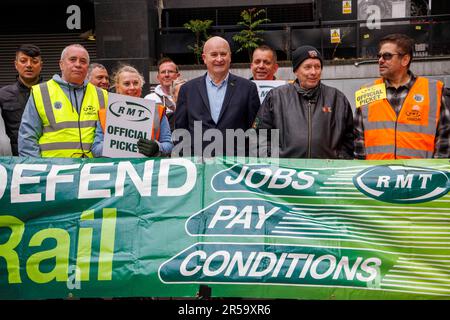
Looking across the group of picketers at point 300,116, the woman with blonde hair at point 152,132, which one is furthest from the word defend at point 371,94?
the woman with blonde hair at point 152,132

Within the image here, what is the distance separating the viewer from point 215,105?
565 centimetres

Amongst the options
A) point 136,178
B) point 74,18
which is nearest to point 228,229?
point 136,178

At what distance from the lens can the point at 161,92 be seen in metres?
7.58

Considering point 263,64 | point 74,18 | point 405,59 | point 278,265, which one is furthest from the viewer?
point 74,18

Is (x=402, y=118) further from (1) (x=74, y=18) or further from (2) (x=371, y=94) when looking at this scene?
(1) (x=74, y=18)

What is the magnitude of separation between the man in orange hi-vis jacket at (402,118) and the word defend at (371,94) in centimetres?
3

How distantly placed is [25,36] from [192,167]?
1401cm

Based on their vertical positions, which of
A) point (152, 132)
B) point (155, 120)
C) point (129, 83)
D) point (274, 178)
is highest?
point (129, 83)

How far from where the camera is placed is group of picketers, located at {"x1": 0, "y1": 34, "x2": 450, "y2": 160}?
507cm

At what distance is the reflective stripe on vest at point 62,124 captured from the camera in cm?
513

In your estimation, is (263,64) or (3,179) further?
(263,64)

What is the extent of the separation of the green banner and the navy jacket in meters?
0.94

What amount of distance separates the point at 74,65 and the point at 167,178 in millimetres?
1610
